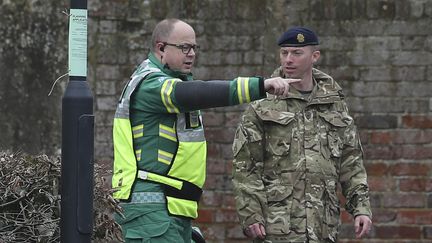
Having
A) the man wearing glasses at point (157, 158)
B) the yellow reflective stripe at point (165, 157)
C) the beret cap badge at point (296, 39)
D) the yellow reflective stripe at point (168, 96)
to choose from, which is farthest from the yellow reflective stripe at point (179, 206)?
the beret cap badge at point (296, 39)

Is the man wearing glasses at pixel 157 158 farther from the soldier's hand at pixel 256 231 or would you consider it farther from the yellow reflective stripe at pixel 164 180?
the soldier's hand at pixel 256 231

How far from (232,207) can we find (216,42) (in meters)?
1.47

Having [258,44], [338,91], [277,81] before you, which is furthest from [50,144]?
[277,81]

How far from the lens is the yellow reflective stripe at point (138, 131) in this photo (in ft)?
20.6

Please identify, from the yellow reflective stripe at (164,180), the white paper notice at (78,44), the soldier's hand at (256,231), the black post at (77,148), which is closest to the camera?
the black post at (77,148)

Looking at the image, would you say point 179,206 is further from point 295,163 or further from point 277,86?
point 295,163

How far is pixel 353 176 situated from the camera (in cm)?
734

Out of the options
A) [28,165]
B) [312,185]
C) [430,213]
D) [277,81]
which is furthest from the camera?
[430,213]

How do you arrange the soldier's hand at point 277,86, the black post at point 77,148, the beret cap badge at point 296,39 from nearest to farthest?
1. the soldier's hand at point 277,86
2. the black post at point 77,148
3. the beret cap badge at point 296,39

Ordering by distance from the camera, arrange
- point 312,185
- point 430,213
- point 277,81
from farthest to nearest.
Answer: point 430,213 → point 312,185 → point 277,81

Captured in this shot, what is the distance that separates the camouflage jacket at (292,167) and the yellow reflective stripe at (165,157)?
3.29 feet

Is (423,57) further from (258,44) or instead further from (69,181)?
(69,181)

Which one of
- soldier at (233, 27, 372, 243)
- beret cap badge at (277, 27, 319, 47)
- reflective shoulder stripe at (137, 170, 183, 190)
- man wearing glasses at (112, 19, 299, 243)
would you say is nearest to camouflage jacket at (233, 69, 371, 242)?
soldier at (233, 27, 372, 243)

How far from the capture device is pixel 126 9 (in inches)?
413
